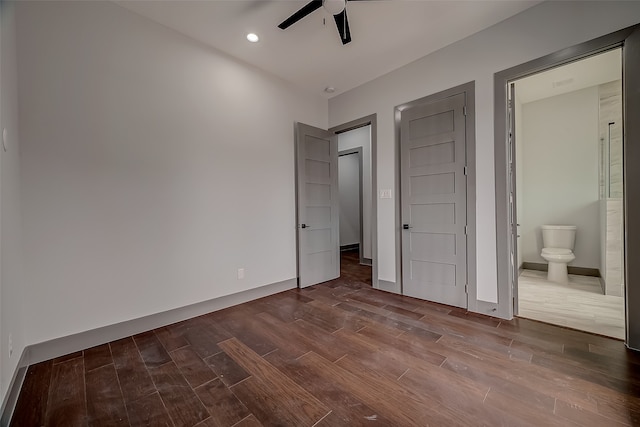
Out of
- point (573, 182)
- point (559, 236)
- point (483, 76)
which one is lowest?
point (559, 236)

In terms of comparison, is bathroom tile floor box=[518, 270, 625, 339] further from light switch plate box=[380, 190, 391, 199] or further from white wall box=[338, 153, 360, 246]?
white wall box=[338, 153, 360, 246]

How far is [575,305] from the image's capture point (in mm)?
2932

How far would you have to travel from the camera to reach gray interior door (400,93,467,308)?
2.89m

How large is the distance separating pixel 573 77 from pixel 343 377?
16.6ft

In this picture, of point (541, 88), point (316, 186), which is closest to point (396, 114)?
point (316, 186)

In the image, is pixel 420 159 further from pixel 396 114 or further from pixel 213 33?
pixel 213 33

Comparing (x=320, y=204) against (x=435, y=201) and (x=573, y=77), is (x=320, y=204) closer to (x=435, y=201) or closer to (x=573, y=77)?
(x=435, y=201)

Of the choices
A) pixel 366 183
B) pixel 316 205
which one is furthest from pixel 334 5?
pixel 366 183

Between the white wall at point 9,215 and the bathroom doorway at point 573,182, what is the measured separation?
14.4ft

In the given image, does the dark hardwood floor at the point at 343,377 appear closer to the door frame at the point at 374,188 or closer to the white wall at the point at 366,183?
the door frame at the point at 374,188

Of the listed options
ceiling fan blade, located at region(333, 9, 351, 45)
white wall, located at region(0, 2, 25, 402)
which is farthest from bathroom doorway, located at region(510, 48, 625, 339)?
white wall, located at region(0, 2, 25, 402)

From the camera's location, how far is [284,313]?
287 centimetres

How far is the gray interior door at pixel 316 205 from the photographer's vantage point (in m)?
3.75

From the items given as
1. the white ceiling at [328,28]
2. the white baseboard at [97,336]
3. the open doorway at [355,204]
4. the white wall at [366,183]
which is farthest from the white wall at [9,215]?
the white wall at [366,183]
